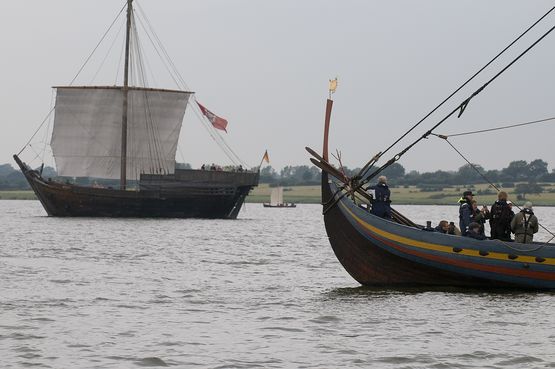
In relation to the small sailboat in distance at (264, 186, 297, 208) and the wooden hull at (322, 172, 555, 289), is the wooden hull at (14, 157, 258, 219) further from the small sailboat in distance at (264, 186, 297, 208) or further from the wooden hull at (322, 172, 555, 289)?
the small sailboat in distance at (264, 186, 297, 208)

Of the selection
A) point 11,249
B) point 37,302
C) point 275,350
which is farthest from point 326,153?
point 11,249

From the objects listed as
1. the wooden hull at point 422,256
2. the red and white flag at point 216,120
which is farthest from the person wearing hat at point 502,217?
the red and white flag at point 216,120

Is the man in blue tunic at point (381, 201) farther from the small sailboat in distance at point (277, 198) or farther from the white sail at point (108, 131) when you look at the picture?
the small sailboat in distance at point (277, 198)

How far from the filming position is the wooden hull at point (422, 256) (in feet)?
76.1

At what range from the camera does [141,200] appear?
286ft

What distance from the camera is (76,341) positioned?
56.1 ft

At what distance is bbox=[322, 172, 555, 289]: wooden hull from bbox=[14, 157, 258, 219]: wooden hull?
61.6 m

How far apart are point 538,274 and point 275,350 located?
885 centimetres

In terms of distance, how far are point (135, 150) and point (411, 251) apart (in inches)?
2754

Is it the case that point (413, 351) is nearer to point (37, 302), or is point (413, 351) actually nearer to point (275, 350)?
point (275, 350)

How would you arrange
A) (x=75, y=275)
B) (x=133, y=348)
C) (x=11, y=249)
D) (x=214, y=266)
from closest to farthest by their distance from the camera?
(x=133, y=348)
(x=75, y=275)
(x=214, y=266)
(x=11, y=249)

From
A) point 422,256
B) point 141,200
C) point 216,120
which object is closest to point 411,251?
point 422,256

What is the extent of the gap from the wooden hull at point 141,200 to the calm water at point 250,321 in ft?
169

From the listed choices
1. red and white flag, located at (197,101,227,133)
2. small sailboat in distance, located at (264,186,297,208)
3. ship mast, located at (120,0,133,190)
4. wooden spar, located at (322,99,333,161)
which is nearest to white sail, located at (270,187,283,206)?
small sailboat in distance, located at (264,186,297,208)
